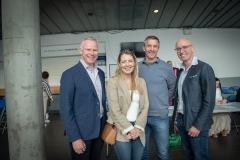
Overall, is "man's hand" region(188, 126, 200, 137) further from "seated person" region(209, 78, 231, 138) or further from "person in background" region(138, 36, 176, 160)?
"seated person" region(209, 78, 231, 138)

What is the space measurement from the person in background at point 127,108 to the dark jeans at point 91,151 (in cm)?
21

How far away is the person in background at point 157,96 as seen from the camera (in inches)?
74.6

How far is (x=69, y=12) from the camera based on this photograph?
17.5 ft

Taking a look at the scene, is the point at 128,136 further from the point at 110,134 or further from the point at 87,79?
the point at 87,79

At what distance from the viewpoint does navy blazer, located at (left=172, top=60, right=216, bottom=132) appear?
166cm

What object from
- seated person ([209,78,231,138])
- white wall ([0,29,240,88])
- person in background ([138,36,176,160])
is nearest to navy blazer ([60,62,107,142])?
person in background ([138,36,176,160])

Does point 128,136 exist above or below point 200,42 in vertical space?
below

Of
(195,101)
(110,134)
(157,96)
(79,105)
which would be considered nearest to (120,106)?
(110,134)

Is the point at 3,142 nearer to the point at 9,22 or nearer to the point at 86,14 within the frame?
the point at 9,22

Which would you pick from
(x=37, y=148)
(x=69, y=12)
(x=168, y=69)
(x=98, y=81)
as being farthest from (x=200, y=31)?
(x=37, y=148)

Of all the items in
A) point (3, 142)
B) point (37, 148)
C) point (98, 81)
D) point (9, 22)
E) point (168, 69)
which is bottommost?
point (3, 142)

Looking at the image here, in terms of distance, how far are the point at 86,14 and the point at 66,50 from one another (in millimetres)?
2754

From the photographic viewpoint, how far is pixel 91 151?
174 cm

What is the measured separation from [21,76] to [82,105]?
104 cm
